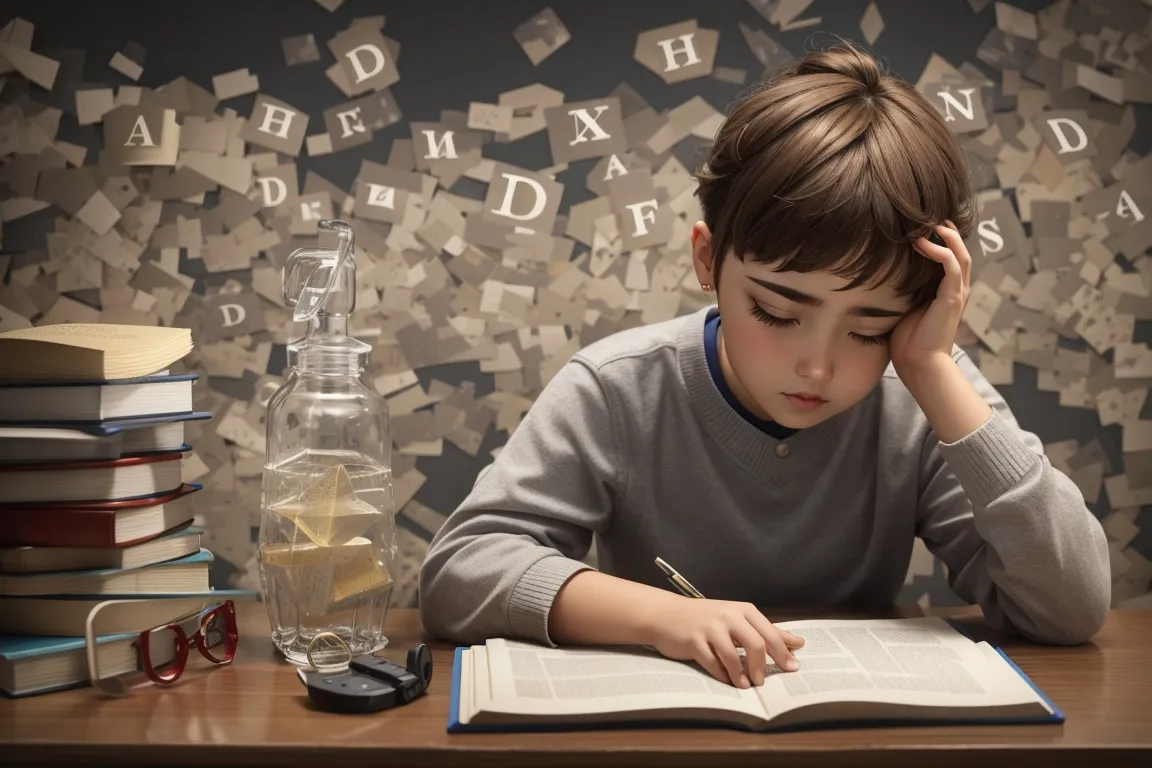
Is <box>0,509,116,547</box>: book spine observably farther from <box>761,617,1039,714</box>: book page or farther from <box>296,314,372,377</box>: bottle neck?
<box>761,617,1039,714</box>: book page

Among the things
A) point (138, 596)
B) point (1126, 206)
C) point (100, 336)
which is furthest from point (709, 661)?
point (1126, 206)

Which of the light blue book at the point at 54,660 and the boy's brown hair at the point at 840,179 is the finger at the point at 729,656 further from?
the light blue book at the point at 54,660

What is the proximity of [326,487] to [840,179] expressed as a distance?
549 mm

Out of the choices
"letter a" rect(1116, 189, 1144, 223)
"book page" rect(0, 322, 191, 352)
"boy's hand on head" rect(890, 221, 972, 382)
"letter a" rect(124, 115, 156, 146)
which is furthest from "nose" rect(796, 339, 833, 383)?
"letter a" rect(124, 115, 156, 146)

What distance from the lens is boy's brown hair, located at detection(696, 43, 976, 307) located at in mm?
960

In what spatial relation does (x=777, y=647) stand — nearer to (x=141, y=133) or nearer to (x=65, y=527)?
(x=65, y=527)

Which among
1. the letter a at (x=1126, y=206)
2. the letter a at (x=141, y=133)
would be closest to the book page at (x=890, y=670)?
the letter a at (x=1126, y=206)

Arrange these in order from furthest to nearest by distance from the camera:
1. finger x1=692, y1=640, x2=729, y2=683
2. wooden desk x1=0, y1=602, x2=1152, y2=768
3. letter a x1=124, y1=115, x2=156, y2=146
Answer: letter a x1=124, y1=115, x2=156, y2=146 < finger x1=692, y1=640, x2=729, y2=683 < wooden desk x1=0, y1=602, x2=1152, y2=768

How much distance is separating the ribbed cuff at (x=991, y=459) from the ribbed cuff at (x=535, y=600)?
0.38m

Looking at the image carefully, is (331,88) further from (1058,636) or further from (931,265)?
(1058,636)

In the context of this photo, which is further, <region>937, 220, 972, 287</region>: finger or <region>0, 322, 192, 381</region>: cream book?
<region>937, 220, 972, 287</region>: finger

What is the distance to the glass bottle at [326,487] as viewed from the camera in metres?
0.93

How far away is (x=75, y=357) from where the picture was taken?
91cm

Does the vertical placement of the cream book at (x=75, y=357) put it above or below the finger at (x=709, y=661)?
above
